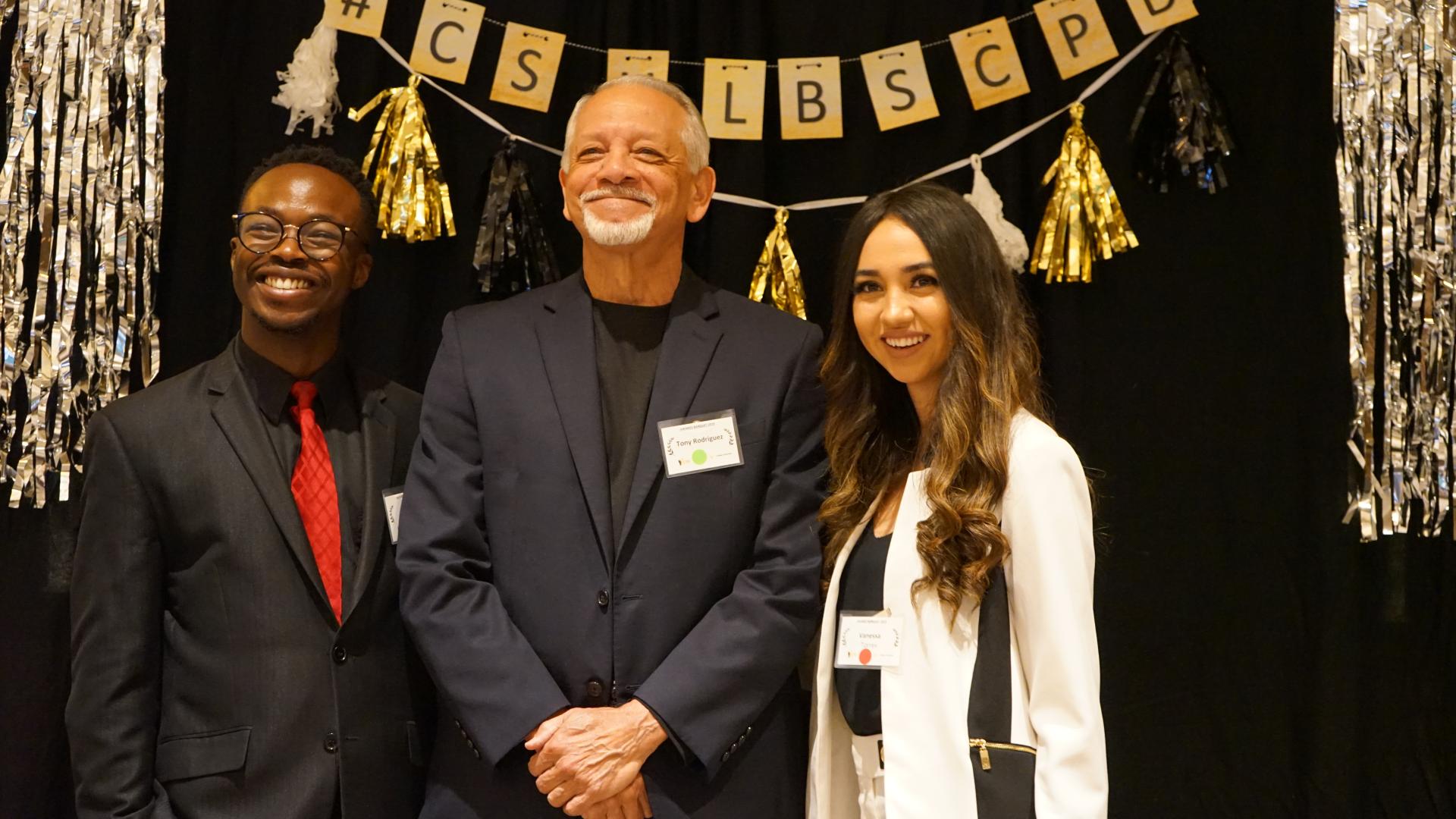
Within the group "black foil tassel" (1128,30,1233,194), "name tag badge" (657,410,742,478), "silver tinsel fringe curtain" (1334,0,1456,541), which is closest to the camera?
"name tag badge" (657,410,742,478)

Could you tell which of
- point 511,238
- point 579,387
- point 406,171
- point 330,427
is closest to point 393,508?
point 330,427

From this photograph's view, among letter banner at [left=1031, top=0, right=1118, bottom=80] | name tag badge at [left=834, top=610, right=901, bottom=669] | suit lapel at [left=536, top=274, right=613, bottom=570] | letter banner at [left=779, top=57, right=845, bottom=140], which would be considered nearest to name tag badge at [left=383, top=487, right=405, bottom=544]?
suit lapel at [left=536, top=274, right=613, bottom=570]

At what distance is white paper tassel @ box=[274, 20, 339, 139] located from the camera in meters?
2.99

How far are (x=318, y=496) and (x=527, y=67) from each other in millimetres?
1282

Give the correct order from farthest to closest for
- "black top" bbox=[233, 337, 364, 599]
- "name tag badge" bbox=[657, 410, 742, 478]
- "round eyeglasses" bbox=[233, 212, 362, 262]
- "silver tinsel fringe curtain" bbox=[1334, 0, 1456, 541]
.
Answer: "silver tinsel fringe curtain" bbox=[1334, 0, 1456, 541]
"round eyeglasses" bbox=[233, 212, 362, 262]
"black top" bbox=[233, 337, 364, 599]
"name tag badge" bbox=[657, 410, 742, 478]

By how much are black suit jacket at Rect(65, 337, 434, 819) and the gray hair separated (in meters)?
0.86

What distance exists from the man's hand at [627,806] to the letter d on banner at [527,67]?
1.72 m

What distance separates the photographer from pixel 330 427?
8.04 feet

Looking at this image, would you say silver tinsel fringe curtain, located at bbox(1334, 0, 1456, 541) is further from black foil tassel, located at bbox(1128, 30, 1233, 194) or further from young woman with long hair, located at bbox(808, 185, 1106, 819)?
young woman with long hair, located at bbox(808, 185, 1106, 819)

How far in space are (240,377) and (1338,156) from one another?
243 centimetres

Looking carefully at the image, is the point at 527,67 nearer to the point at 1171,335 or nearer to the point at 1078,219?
the point at 1078,219

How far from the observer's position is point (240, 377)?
94.8 inches

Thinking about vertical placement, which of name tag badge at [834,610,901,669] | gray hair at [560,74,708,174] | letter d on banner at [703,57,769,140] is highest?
letter d on banner at [703,57,769,140]

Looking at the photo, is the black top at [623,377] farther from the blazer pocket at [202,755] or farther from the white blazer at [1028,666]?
the blazer pocket at [202,755]
